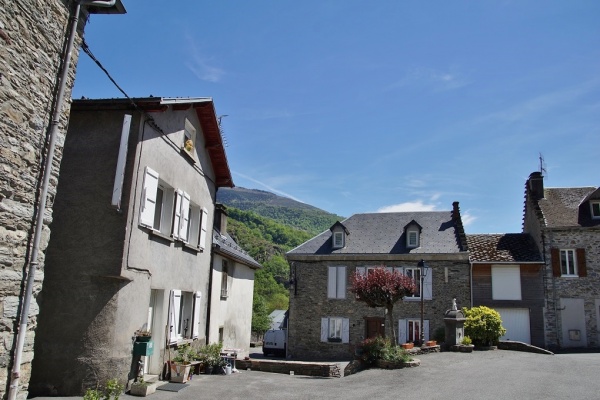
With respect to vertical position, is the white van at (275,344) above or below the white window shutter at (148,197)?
below

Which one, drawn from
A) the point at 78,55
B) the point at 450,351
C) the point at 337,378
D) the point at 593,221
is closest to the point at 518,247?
the point at 593,221

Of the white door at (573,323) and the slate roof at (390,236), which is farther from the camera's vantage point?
the slate roof at (390,236)

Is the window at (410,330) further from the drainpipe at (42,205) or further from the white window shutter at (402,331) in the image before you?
the drainpipe at (42,205)

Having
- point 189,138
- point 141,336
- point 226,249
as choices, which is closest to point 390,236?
point 226,249

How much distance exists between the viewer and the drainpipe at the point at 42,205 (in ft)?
20.4

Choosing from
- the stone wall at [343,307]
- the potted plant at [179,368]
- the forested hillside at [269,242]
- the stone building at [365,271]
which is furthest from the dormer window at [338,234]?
the potted plant at [179,368]

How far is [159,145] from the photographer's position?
36.5ft

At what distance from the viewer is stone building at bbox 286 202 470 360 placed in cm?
2488

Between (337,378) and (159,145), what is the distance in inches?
299

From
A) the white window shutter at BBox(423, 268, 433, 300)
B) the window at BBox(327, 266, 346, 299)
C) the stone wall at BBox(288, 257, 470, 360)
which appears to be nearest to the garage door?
the stone wall at BBox(288, 257, 470, 360)

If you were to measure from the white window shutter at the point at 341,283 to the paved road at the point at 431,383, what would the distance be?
1117cm

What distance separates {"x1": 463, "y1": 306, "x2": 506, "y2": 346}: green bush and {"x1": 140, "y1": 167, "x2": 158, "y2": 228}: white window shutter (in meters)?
13.8

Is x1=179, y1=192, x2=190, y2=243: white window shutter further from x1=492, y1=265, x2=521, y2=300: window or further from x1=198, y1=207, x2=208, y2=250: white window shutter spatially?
x1=492, y1=265, x2=521, y2=300: window

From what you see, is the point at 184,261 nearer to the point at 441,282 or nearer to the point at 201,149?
the point at 201,149
